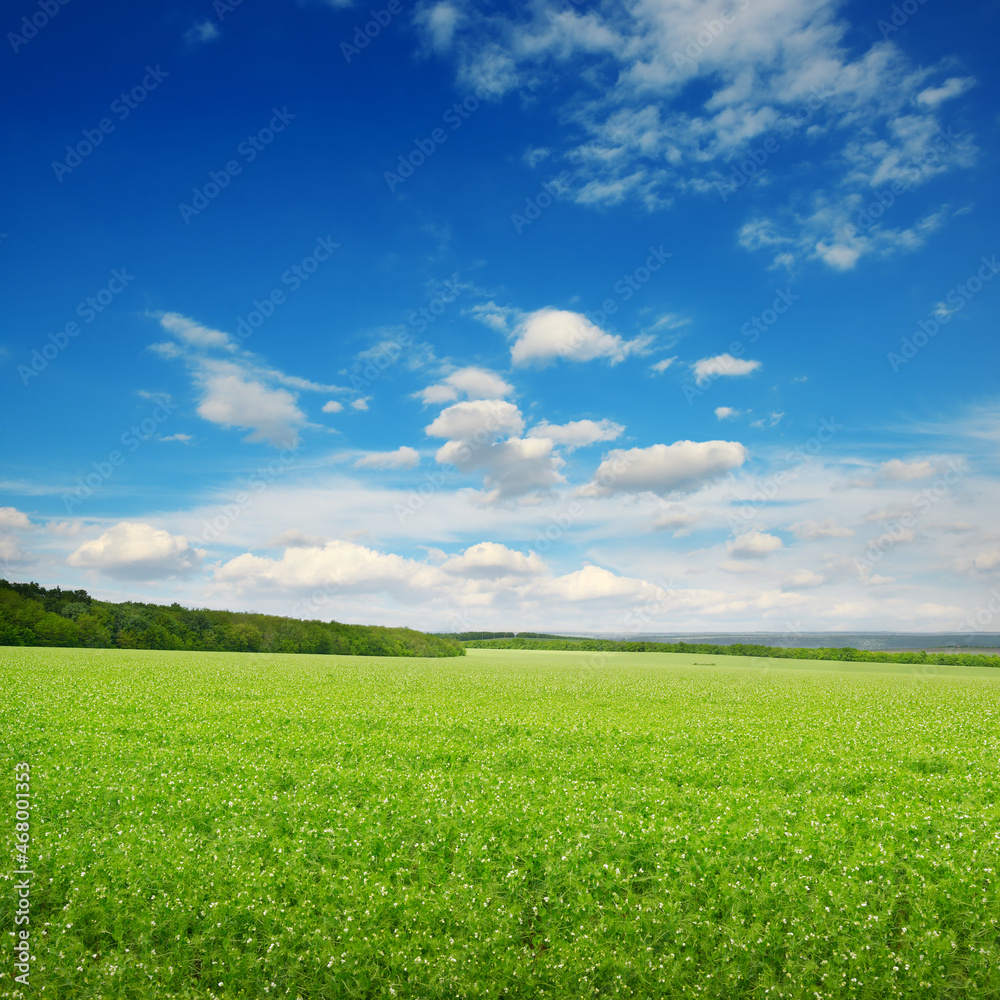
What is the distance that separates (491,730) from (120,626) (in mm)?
95037

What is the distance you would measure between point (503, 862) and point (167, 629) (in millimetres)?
104239

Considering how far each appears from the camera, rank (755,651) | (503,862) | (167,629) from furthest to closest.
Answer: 1. (755,651)
2. (167,629)
3. (503,862)

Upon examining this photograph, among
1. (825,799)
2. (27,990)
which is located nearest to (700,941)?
(825,799)

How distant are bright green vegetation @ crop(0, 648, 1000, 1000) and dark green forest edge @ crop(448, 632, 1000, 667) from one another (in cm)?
9636

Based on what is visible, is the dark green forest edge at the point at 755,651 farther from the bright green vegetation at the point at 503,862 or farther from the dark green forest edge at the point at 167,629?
the bright green vegetation at the point at 503,862

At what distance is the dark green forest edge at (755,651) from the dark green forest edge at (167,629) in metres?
41.0

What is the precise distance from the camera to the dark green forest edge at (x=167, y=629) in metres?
82.7

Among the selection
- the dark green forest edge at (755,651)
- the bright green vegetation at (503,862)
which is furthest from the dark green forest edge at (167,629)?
the bright green vegetation at (503,862)

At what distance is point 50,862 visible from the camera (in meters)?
11.9

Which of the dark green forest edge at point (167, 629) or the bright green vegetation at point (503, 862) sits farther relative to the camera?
the dark green forest edge at point (167, 629)

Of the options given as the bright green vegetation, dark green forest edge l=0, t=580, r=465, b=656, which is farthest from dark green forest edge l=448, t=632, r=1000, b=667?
the bright green vegetation

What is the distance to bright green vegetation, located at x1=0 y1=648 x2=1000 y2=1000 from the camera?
9.54 meters

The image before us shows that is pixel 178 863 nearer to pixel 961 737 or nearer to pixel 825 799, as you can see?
pixel 825 799

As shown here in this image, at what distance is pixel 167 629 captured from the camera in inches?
3861
